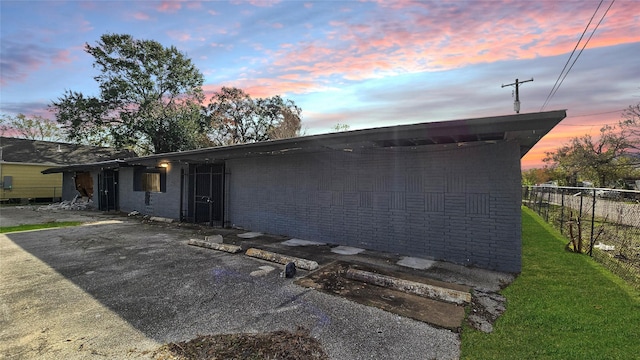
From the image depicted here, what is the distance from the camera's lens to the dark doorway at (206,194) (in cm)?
999

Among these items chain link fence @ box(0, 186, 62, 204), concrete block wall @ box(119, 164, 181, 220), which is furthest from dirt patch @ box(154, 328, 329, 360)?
chain link fence @ box(0, 186, 62, 204)

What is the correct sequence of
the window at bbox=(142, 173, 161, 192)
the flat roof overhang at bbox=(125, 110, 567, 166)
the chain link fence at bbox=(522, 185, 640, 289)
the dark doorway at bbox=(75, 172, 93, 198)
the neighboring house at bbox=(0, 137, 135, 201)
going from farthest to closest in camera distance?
the neighboring house at bbox=(0, 137, 135, 201)
the dark doorway at bbox=(75, 172, 93, 198)
the window at bbox=(142, 173, 161, 192)
the chain link fence at bbox=(522, 185, 640, 289)
the flat roof overhang at bbox=(125, 110, 567, 166)

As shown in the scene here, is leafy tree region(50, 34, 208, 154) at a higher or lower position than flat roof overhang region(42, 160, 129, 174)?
higher

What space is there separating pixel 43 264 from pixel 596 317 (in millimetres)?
8761

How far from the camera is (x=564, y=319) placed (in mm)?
3053

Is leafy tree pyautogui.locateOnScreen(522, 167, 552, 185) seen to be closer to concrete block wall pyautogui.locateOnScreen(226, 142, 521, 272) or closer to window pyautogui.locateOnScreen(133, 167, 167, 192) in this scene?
concrete block wall pyautogui.locateOnScreen(226, 142, 521, 272)

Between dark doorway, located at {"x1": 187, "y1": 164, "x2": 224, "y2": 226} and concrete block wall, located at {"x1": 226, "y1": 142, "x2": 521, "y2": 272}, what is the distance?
239cm

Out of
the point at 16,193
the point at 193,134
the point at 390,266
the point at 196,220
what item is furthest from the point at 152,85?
the point at 390,266

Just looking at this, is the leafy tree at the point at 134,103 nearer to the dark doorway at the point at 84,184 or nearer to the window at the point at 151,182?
the dark doorway at the point at 84,184

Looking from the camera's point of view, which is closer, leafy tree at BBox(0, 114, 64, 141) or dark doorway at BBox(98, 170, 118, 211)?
dark doorway at BBox(98, 170, 118, 211)

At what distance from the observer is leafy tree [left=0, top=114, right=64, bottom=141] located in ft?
102

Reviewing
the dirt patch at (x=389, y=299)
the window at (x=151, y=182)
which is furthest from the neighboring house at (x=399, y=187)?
the window at (x=151, y=182)

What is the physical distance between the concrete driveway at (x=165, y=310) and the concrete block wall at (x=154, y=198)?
5.50 meters

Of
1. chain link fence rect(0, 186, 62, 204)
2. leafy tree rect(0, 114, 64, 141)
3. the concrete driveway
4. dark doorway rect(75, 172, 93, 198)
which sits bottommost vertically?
the concrete driveway
